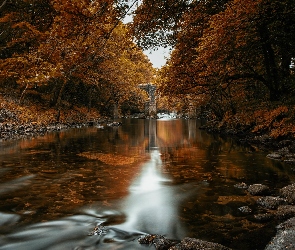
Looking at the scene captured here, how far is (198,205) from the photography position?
24.2 feet

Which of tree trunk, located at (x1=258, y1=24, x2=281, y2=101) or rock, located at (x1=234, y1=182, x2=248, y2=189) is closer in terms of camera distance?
rock, located at (x1=234, y1=182, x2=248, y2=189)

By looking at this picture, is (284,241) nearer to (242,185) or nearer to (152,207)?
(152,207)

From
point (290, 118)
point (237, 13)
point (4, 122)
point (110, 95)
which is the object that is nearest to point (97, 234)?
point (237, 13)

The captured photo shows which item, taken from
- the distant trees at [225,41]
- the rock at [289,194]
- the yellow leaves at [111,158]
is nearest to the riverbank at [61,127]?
the rock at [289,194]

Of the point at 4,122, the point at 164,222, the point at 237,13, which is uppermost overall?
the point at 237,13

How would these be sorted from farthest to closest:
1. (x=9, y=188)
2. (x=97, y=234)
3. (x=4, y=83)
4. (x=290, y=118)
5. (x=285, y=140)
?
(x=4, y=83), (x=285, y=140), (x=290, y=118), (x=9, y=188), (x=97, y=234)

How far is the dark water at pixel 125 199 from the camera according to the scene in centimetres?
560

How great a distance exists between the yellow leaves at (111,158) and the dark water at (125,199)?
0.04 meters

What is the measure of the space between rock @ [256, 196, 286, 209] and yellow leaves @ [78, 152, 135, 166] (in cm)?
665

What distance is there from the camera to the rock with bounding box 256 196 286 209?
6.98m

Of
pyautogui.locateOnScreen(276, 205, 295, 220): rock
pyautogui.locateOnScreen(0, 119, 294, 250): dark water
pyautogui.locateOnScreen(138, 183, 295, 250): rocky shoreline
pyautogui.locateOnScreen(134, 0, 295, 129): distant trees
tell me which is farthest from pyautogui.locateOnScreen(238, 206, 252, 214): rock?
pyautogui.locateOnScreen(134, 0, 295, 129): distant trees

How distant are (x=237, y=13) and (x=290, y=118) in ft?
22.6

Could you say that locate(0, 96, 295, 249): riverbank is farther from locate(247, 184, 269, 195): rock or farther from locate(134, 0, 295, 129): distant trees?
locate(134, 0, 295, 129): distant trees

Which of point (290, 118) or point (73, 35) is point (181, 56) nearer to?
point (290, 118)
